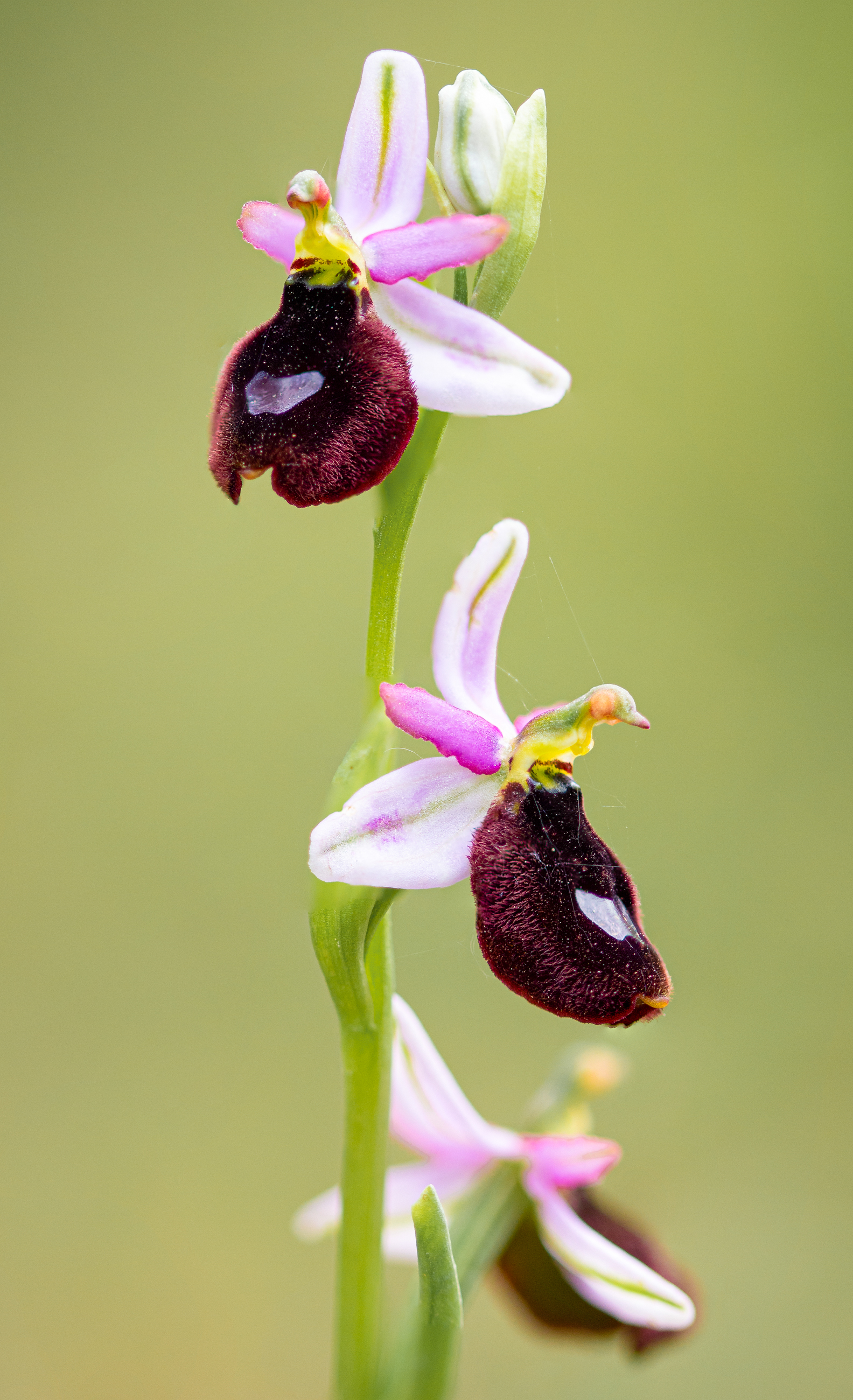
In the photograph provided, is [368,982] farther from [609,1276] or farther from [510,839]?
[609,1276]

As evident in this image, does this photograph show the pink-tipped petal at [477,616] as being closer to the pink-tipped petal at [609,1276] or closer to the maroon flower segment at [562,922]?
the maroon flower segment at [562,922]

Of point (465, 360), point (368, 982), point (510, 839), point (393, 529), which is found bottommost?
point (368, 982)

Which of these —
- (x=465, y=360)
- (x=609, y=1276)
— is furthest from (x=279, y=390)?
(x=609, y=1276)

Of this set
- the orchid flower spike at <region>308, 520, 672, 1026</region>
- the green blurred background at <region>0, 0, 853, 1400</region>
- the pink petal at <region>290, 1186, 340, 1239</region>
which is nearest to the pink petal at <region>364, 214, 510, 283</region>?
the orchid flower spike at <region>308, 520, 672, 1026</region>

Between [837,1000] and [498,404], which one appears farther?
[837,1000]

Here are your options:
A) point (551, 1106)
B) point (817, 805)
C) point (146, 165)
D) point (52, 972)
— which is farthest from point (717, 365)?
point (551, 1106)

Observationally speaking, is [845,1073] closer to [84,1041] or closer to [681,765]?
[681,765]

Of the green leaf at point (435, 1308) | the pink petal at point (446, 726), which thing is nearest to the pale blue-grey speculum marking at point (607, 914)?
the pink petal at point (446, 726)

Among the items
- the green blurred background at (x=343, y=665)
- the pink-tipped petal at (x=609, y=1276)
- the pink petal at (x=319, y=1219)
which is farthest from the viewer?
the green blurred background at (x=343, y=665)
